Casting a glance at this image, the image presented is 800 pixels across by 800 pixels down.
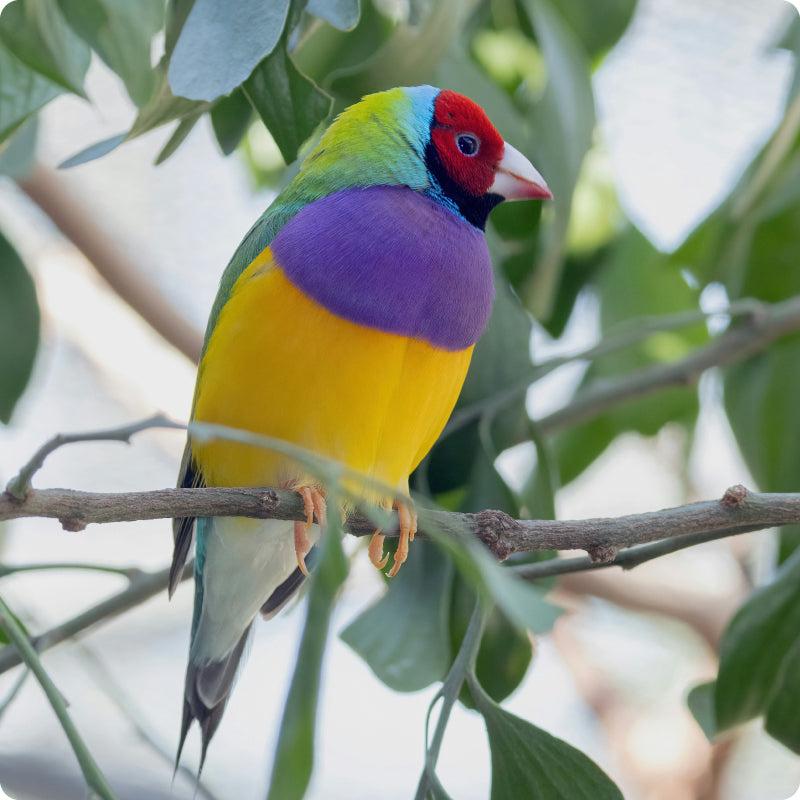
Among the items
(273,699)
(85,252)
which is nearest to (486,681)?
(85,252)

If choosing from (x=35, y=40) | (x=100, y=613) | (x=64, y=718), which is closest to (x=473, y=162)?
(x=35, y=40)

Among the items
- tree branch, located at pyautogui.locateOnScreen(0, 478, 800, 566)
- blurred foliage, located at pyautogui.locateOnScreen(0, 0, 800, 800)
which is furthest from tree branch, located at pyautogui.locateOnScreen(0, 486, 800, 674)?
blurred foliage, located at pyautogui.locateOnScreen(0, 0, 800, 800)

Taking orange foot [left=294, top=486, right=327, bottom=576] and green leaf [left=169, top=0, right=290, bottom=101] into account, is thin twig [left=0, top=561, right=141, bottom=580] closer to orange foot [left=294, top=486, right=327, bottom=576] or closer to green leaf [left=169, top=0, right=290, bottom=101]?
orange foot [left=294, top=486, right=327, bottom=576]

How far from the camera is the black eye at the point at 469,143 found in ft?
5.26

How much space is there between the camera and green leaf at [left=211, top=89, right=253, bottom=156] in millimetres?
1302

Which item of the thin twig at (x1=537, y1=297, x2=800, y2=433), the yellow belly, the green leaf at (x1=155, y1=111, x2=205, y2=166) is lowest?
the yellow belly

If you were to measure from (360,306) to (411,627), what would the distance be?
0.49 m

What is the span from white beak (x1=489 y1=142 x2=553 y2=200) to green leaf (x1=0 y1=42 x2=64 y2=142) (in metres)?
0.70

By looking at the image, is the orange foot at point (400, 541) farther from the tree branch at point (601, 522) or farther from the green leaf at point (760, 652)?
the green leaf at point (760, 652)

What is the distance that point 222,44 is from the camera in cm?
101

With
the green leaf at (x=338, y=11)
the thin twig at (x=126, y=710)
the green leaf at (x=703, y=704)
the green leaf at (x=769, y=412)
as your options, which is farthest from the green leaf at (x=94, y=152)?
the green leaf at (x=769, y=412)

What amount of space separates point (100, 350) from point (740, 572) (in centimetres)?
242

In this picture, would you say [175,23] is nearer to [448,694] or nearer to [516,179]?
[516,179]

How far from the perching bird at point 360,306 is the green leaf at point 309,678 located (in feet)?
1.74
